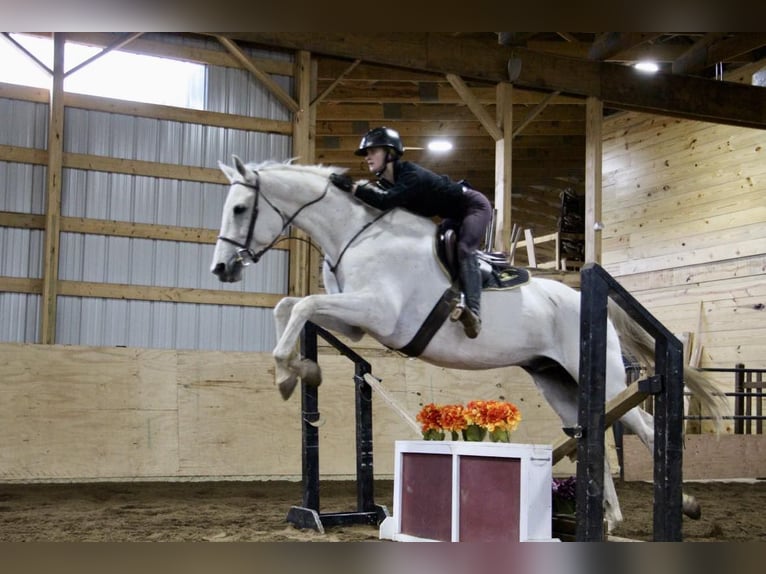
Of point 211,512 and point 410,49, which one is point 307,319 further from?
point 410,49

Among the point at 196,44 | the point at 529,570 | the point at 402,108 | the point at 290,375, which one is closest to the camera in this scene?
the point at 529,570

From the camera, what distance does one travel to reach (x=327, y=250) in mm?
4562

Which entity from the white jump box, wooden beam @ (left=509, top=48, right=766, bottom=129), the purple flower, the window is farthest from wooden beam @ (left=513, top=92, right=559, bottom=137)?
the white jump box

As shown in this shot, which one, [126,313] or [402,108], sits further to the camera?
[402,108]

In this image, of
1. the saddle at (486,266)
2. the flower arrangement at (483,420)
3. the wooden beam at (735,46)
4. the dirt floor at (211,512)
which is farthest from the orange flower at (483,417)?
the wooden beam at (735,46)

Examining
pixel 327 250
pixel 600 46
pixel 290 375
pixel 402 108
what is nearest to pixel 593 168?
pixel 600 46

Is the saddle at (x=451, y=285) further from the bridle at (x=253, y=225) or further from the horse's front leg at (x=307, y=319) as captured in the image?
the bridle at (x=253, y=225)

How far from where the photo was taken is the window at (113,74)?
898 centimetres

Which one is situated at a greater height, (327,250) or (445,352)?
(327,250)

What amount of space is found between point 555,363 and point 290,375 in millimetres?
1770

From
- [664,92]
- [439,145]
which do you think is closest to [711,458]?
[664,92]

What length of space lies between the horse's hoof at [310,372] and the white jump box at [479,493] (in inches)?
23.2

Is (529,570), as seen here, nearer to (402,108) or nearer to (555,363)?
(555,363)
